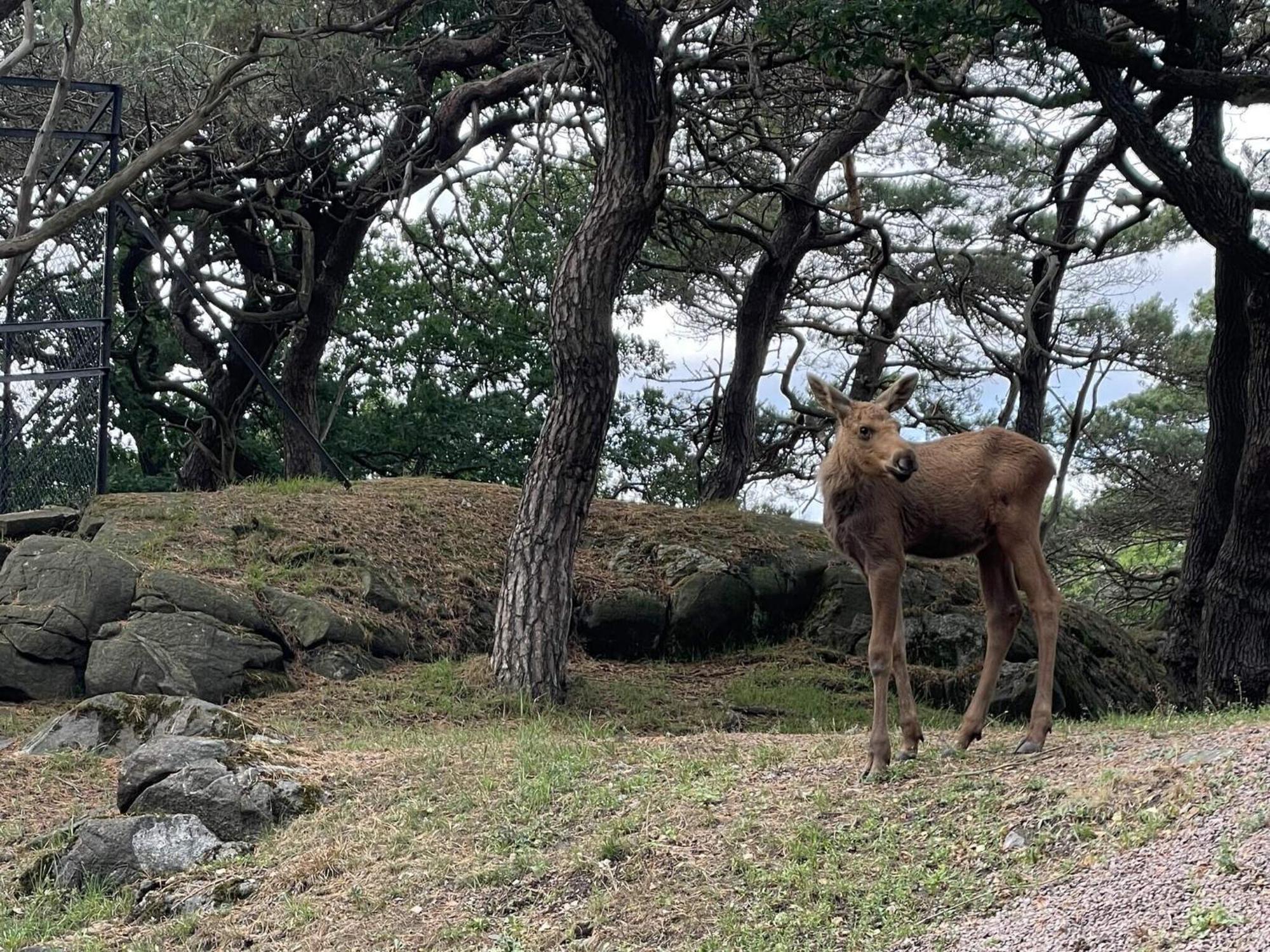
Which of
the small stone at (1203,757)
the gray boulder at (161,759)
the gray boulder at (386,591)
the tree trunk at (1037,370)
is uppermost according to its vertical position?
the tree trunk at (1037,370)

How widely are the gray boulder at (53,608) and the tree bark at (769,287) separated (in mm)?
7553

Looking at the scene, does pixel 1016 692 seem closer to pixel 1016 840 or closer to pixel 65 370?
pixel 1016 840

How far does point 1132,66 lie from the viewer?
9.77m

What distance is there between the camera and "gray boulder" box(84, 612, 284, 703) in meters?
10.1

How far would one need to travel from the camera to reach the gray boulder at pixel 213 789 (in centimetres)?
714

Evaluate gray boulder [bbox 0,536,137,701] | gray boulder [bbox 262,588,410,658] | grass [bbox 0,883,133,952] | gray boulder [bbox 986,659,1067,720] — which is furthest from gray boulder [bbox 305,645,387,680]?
gray boulder [bbox 986,659,1067,720]

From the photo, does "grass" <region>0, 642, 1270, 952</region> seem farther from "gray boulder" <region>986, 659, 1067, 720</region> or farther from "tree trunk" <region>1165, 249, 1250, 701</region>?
"tree trunk" <region>1165, 249, 1250, 701</region>

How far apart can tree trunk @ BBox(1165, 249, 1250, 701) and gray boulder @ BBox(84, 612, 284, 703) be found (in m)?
7.91

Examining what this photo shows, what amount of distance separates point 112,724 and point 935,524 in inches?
226

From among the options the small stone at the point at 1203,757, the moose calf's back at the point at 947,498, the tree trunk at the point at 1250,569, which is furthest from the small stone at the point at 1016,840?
the tree trunk at the point at 1250,569

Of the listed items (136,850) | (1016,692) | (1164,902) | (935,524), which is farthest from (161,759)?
(1016,692)

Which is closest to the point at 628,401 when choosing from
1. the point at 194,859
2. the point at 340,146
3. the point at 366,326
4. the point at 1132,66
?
the point at 366,326

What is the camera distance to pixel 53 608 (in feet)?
34.3

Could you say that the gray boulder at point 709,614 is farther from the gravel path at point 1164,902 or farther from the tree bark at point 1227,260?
the gravel path at point 1164,902
